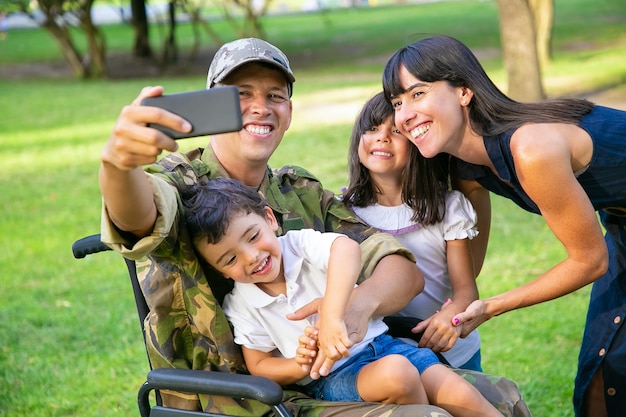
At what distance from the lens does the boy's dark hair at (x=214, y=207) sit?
97.6 inches

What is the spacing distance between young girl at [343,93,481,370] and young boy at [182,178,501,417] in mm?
493

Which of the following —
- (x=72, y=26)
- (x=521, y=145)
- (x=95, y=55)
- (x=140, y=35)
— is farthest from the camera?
(x=140, y=35)

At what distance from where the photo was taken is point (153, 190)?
2256 millimetres

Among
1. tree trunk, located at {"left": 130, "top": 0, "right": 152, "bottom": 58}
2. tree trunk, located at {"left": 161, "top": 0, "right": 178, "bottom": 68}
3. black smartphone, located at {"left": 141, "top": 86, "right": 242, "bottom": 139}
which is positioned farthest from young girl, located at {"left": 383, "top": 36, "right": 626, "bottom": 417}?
tree trunk, located at {"left": 130, "top": 0, "right": 152, "bottom": 58}

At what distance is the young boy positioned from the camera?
7.95 feet

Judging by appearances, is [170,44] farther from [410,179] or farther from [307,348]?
[307,348]

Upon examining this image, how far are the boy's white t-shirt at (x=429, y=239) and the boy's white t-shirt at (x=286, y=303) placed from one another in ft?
1.82

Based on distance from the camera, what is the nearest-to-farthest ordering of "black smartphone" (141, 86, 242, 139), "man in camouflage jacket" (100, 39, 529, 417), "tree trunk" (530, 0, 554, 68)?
"black smartphone" (141, 86, 242, 139) < "man in camouflage jacket" (100, 39, 529, 417) < "tree trunk" (530, 0, 554, 68)

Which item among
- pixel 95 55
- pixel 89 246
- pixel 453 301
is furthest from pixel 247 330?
pixel 95 55

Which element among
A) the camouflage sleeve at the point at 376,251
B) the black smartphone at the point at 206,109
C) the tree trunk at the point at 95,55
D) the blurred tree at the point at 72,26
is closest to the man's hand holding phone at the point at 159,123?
the black smartphone at the point at 206,109

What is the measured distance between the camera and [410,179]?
3113mm

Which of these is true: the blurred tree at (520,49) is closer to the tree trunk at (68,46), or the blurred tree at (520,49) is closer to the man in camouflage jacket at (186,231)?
the man in camouflage jacket at (186,231)

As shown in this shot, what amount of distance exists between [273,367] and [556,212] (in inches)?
39.3

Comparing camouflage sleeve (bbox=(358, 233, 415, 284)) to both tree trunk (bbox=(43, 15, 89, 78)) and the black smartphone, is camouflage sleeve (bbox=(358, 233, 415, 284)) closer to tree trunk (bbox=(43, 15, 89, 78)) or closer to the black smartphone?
the black smartphone
